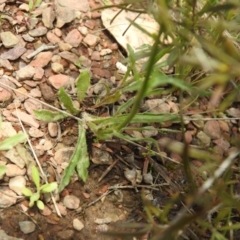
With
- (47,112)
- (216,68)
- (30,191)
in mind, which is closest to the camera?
(216,68)

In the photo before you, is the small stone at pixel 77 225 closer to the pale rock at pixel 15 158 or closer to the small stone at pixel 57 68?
the pale rock at pixel 15 158

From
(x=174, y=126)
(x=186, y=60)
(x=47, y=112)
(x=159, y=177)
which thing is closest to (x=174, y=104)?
(x=174, y=126)

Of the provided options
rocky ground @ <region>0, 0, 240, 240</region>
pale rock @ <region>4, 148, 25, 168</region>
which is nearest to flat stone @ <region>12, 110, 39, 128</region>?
rocky ground @ <region>0, 0, 240, 240</region>

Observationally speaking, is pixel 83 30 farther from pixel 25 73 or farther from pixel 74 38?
pixel 25 73

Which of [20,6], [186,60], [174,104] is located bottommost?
[174,104]

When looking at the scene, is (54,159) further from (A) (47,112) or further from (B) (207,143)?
(B) (207,143)

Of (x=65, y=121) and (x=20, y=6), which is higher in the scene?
(x=20, y=6)

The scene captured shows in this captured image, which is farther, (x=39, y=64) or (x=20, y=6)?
(x=20, y=6)

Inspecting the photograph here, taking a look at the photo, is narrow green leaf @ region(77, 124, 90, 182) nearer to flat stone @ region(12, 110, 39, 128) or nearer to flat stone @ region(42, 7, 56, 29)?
flat stone @ region(12, 110, 39, 128)
